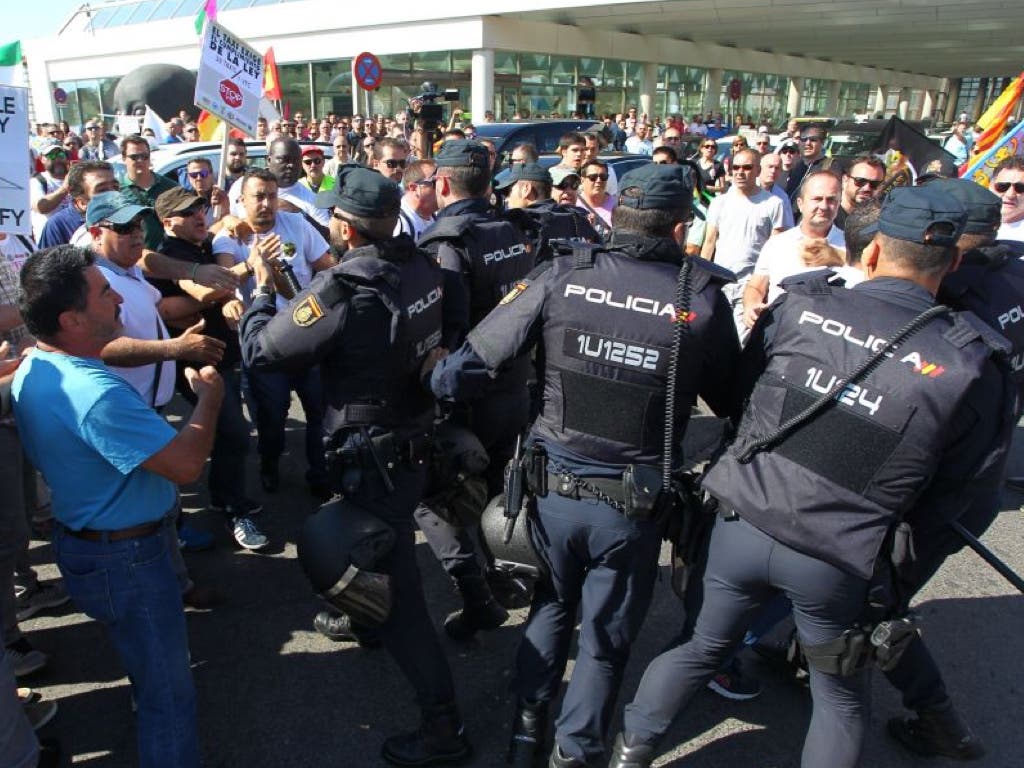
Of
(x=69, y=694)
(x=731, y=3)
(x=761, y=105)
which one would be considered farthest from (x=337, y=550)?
(x=761, y=105)

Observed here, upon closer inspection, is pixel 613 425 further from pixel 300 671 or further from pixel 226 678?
pixel 226 678

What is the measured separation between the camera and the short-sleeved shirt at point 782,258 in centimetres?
427

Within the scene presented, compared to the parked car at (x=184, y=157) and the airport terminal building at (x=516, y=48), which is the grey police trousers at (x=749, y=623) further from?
the airport terminal building at (x=516, y=48)

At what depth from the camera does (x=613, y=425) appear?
2.39 metres

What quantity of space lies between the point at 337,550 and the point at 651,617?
1.72 metres

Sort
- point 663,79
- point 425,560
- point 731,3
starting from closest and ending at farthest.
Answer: point 425,560
point 731,3
point 663,79

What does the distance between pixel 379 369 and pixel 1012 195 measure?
4151 mm

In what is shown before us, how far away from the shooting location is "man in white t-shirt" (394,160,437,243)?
17.1 ft

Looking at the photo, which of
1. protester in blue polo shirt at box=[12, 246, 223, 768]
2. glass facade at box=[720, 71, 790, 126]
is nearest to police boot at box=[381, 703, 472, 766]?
protester in blue polo shirt at box=[12, 246, 223, 768]

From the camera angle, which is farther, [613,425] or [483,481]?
[483,481]

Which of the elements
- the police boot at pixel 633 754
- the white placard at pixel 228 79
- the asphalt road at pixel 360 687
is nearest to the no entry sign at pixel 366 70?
the white placard at pixel 228 79

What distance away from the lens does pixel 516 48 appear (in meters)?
24.0

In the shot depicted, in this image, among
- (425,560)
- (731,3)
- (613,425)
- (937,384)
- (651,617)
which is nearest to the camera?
(937,384)

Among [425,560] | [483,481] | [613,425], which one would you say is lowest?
[425,560]
